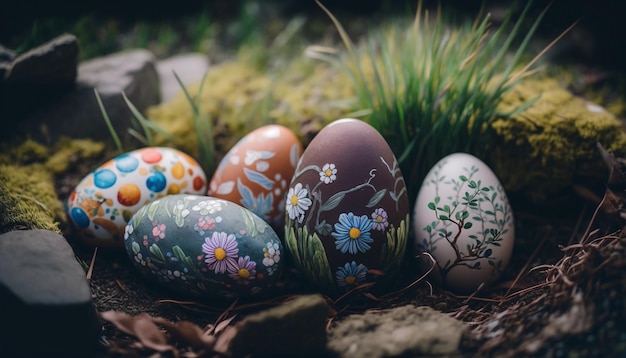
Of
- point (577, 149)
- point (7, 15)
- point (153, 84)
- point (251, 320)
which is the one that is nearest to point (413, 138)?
point (577, 149)

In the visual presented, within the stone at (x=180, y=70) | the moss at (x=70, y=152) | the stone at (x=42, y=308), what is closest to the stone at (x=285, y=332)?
the stone at (x=42, y=308)

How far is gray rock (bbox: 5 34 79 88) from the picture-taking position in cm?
189

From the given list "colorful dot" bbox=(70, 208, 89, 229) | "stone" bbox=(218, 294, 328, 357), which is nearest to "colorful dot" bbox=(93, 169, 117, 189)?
"colorful dot" bbox=(70, 208, 89, 229)

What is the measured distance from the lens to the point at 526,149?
1.90 meters

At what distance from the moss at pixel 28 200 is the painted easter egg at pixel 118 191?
84mm

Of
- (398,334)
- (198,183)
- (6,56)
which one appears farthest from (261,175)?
(6,56)

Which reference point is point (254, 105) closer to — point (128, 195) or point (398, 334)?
point (128, 195)

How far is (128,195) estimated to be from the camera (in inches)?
Answer: 67.5

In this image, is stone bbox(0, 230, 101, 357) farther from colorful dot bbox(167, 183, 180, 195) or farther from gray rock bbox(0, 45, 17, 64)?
gray rock bbox(0, 45, 17, 64)

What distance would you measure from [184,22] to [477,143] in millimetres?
2146

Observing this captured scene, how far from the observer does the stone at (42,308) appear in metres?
1.25

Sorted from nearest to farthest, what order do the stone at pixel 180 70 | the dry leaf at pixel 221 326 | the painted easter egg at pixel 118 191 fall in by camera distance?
the dry leaf at pixel 221 326
the painted easter egg at pixel 118 191
the stone at pixel 180 70

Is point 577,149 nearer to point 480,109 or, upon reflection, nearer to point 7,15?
point 480,109

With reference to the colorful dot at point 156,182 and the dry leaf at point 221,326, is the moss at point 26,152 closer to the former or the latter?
the colorful dot at point 156,182
